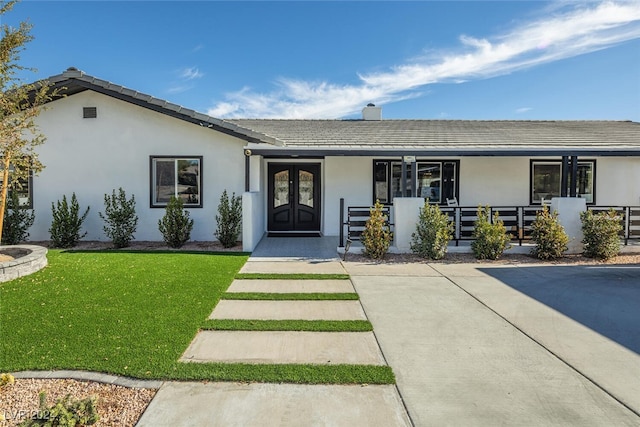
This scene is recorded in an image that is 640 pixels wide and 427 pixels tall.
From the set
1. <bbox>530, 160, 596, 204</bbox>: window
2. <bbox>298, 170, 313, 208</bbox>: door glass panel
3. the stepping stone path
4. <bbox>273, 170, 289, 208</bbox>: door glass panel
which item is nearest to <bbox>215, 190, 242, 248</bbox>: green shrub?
<bbox>273, 170, 289, 208</bbox>: door glass panel

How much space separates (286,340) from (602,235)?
835cm

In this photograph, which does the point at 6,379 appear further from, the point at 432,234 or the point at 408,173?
the point at 408,173

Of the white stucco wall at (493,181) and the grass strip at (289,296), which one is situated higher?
the white stucco wall at (493,181)

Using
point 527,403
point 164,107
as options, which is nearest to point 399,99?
point 164,107

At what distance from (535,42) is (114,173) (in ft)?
41.8

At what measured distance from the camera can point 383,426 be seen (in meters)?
2.59

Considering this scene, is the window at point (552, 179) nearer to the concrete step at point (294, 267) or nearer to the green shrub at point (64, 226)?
the concrete step at point (294, 267)

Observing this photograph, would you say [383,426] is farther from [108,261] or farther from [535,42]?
[535,42]

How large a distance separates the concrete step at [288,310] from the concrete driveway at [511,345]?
288mm

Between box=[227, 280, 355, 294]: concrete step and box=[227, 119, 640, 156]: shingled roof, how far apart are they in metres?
4.17

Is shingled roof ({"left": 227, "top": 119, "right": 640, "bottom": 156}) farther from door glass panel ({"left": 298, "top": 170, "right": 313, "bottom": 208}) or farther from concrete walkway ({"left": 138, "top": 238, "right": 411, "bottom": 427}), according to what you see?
concrete walkway ({"left": 138, "top": 238, "right": 411, "bottom": 427})

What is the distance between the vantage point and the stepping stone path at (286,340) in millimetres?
3594

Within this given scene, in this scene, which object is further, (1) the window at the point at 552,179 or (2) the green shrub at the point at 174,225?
(1) the window at the point at 552,179

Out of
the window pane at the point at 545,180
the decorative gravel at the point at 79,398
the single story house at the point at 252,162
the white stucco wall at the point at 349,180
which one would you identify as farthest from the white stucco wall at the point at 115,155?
the window pane at the point at 545,180
